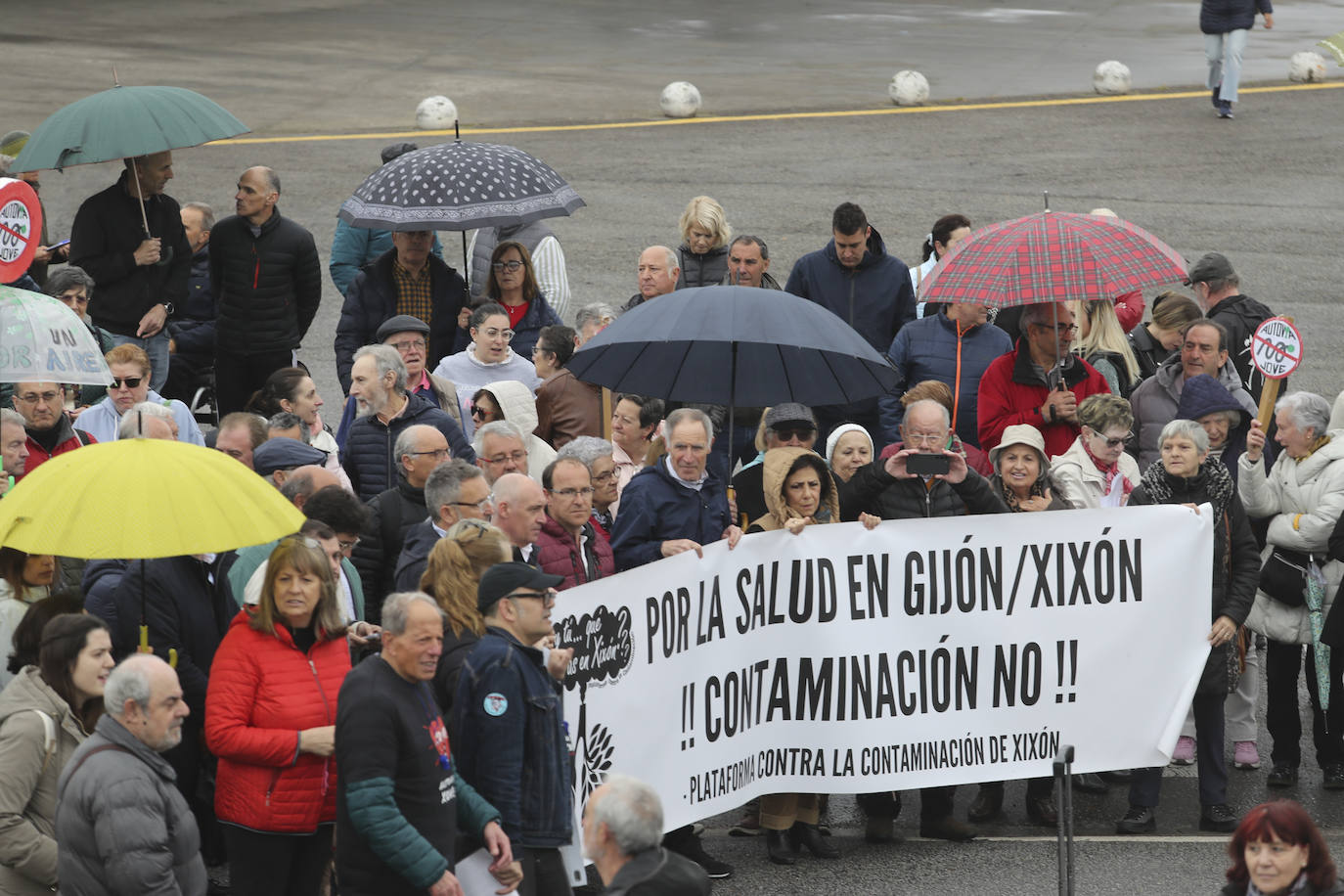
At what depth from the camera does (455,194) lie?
34.9 ft

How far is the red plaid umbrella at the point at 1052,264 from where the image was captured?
920 centimetres

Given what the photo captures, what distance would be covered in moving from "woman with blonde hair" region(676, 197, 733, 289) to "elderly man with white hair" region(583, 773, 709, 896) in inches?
263

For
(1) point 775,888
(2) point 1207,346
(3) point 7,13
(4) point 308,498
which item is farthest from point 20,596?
(3) point 7,13

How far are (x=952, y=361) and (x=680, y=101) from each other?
12.5m

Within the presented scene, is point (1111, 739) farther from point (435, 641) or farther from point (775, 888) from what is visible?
point (435, 641)

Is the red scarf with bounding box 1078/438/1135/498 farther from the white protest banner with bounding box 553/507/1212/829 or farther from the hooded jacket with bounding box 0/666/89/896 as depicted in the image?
the hooded jacket with bounding box 0/666/89/896

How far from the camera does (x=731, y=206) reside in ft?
61.0

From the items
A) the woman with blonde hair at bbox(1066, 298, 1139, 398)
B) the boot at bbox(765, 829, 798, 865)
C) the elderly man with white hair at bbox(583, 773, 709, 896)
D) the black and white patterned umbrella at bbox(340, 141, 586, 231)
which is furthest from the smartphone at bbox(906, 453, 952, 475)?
the elderly man with white hair at bbox(583, 773, 709, 896)

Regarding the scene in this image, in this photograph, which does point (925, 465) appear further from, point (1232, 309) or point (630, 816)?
point (1232, 309)

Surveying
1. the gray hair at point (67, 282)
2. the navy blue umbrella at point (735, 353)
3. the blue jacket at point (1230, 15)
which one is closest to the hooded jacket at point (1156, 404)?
the navy blue umbrella at point (735, 353)

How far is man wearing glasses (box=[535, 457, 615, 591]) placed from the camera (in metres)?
7.87

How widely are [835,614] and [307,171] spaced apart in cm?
1310

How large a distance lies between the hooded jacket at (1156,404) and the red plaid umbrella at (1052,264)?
924mm

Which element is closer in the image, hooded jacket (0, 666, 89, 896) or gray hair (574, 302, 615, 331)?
hooded jacket (0, 666, 89, 896)
